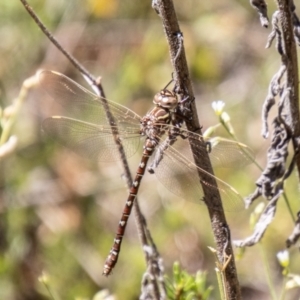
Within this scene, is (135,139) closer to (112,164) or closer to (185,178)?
(185,178)

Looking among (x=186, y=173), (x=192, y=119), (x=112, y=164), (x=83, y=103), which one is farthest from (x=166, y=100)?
(x=112, y=164)

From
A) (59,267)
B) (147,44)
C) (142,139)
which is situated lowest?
(59,267)

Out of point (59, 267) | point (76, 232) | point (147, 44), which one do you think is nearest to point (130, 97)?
point (147, 44)

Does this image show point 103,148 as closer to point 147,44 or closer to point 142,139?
point 142,139

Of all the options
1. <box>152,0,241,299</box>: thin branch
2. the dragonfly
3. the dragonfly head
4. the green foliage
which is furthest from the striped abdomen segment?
<box>152,0,241,299</box>: thin branch

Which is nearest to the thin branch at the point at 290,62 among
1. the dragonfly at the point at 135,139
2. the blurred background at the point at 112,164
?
the dragonfly at the point at 135,139

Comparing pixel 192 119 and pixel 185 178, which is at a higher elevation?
pixel 192 119
